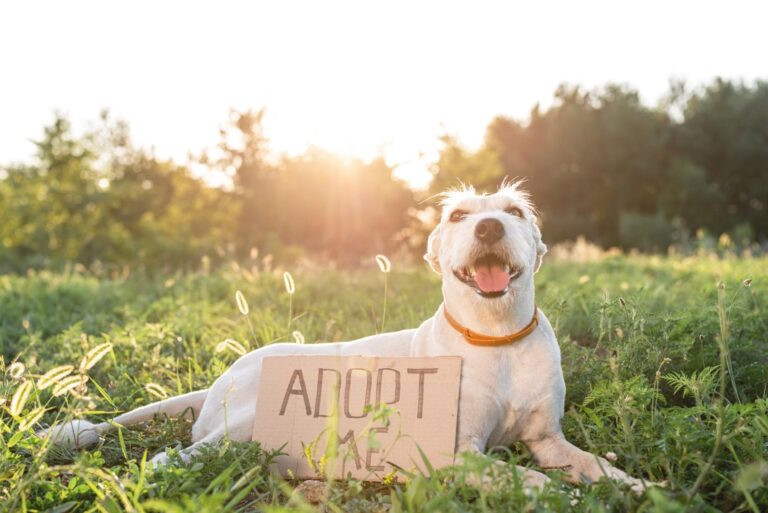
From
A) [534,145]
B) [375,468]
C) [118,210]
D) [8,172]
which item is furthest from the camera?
[534,145]

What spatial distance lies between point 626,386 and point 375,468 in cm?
114

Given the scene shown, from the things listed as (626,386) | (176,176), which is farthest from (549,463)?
(176,176)

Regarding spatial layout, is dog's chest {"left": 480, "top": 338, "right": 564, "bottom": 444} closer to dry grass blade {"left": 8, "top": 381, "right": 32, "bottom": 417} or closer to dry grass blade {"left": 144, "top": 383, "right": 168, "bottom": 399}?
dry grass blade {"left": 144, "top": 383, "right": 168, "bottom": 399}

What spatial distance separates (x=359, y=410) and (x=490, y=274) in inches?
35.5

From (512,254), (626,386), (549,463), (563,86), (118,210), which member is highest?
(563,86)

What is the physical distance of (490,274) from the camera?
3.01 metres

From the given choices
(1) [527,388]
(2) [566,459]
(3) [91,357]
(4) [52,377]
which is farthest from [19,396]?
(2) [566,459]

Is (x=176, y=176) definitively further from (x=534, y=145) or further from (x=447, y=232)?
(x=447, y=232)

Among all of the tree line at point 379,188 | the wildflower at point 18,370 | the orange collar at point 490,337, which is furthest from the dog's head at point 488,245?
the tree line at point 379,188

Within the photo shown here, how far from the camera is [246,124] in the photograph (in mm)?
25719

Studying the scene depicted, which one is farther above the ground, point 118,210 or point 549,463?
point 549,463

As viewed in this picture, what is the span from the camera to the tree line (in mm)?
20766

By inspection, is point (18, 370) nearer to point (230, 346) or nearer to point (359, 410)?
point (230, 346)

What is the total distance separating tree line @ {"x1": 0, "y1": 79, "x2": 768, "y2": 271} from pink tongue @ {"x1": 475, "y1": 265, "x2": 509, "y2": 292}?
9.41 meters
